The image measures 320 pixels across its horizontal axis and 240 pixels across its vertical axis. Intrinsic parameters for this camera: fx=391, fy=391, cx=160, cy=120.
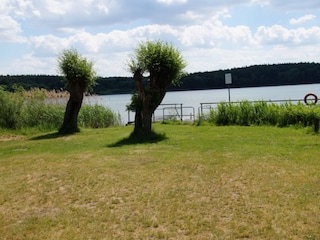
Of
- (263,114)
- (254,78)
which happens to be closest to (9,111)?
(263,114)

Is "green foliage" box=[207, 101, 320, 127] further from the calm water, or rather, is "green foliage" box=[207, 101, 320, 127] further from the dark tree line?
the dark tree line

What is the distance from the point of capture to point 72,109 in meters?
14.4

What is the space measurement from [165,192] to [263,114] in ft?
33.1

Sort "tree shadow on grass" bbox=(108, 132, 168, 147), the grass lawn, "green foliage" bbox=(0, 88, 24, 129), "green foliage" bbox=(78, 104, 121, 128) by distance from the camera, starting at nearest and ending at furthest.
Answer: the grass lawn
"tree shadow on grass" bbox=(108, 132, 168, 147)
"green foliage" bbox=(0, 88, 24, 129)
"green foliage" bbox=(78, 104, 121, 128)

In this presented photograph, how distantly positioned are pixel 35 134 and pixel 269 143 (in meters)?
8.87

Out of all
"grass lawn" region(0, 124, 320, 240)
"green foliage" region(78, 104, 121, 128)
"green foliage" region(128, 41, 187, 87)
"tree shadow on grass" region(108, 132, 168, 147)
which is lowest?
"grass lawn" region(0, 124, 320, 240)

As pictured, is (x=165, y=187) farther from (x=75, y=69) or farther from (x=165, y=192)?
(x=75, y=69)

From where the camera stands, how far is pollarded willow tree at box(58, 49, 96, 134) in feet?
46.0

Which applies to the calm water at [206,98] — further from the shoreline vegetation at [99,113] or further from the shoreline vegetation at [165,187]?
the shoreline vegetation at [165,187]

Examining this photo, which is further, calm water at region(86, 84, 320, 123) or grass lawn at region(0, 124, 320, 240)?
calm water at region(86, 84, 320, 123)

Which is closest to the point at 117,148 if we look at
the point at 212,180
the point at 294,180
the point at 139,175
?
the point at 139,175

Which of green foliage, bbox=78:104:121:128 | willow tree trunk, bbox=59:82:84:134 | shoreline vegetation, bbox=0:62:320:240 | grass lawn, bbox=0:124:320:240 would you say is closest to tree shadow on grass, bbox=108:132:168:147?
shoreline vegetation, bbox=0:62:320:240

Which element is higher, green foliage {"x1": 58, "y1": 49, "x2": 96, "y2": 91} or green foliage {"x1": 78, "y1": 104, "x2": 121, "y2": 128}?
green foliage {"x1": 58, "y1": 49, "x2": 96, "y2": 91}

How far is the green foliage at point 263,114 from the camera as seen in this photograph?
13.3 meters
